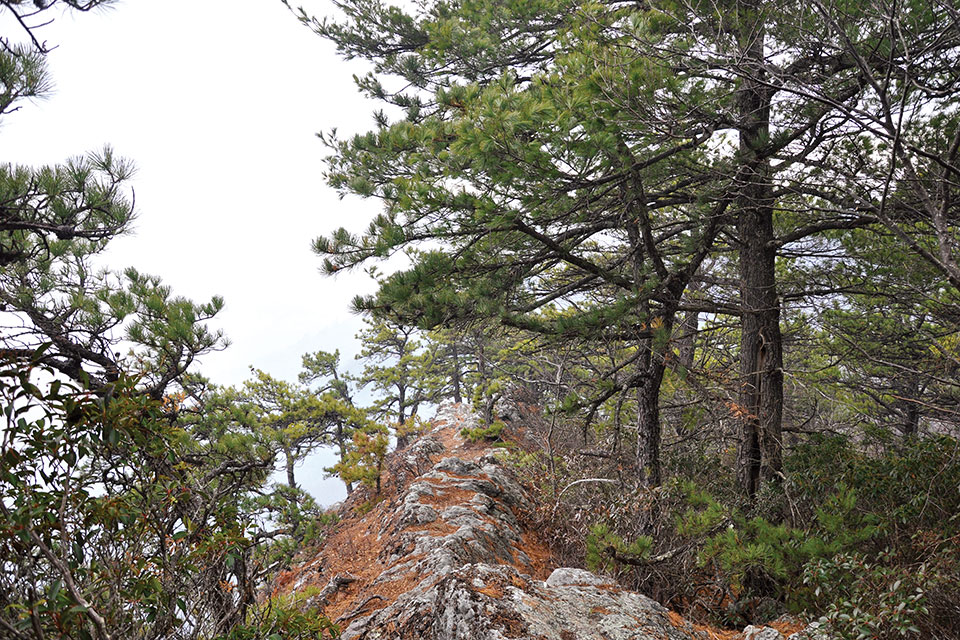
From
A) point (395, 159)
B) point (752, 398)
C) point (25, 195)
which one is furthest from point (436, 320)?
point (752, 398)

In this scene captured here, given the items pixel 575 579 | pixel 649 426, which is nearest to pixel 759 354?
pixel 649 426

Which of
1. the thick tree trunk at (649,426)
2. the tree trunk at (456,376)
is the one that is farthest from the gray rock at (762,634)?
the tree trunk at (456,376)

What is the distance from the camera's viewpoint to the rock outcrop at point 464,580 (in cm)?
253

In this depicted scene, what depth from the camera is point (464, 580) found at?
8.86 feet

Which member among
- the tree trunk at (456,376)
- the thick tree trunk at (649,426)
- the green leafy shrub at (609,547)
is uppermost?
the tree trunk at (456,376)

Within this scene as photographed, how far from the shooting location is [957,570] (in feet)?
9.92

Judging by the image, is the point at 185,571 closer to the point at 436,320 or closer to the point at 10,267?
the point at 436,320

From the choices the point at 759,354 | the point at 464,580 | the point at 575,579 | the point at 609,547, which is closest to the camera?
the point at 464,580

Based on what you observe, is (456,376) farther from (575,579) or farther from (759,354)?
(575,579)

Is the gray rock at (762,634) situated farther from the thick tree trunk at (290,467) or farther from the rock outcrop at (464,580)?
the thick tree trunk at (290,467)

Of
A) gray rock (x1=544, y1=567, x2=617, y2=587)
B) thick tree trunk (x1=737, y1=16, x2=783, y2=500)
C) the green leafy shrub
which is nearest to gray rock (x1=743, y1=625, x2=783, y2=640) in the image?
the green leafy shrub

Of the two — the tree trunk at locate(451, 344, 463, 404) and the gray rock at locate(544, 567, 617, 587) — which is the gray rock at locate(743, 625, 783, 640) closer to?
the gray rock at locate(544, 567, 617, 587)

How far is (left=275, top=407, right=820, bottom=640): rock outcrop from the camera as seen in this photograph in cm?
253

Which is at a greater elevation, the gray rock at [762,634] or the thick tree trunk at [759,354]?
the thick tree trunk at [759,354]
